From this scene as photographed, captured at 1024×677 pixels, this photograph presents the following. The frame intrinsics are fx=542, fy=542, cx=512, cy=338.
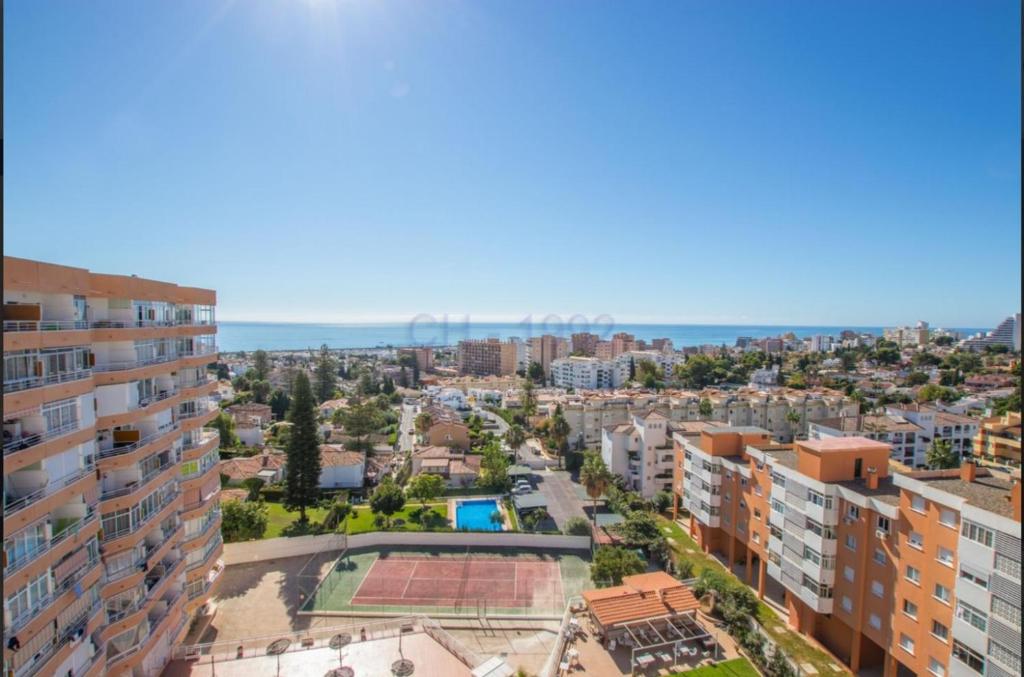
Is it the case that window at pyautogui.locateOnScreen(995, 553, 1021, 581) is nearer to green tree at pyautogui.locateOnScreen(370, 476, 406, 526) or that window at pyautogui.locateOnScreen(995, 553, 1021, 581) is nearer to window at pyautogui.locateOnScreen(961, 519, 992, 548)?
window at pyautogui.locateOnScreen(961, 519, 992, 548)

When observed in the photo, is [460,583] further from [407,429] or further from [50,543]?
[407,429]

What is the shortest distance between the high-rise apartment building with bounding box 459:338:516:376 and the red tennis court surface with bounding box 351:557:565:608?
63.4m

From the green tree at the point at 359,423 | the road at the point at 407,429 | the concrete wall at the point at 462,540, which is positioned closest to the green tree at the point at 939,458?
the concrete wall at the point at 462,540

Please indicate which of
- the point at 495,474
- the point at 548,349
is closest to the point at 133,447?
Answer: the point at 495,474

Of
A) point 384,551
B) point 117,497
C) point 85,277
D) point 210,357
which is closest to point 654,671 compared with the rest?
point 384,551

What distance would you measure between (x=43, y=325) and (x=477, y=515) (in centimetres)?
1882

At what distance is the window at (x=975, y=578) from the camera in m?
10.8

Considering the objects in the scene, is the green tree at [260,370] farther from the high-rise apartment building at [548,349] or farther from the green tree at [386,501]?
the green tree at [386,501]

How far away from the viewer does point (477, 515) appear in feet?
81.2

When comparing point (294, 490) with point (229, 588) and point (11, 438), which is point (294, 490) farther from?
point (11, 438)

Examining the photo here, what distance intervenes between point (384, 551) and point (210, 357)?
10274 millimetres

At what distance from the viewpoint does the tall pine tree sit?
23281 mm

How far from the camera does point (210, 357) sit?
46.0ft

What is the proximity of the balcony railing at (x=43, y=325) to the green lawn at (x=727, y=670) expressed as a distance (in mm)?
14913
